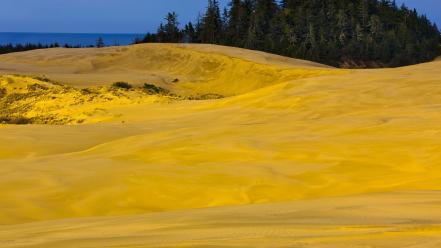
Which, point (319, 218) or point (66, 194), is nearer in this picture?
point (319, 218)

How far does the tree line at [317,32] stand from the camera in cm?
4206

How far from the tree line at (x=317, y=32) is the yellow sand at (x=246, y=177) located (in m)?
31.4

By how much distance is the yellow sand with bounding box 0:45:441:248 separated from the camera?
2.80 meters

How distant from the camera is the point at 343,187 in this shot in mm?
4672

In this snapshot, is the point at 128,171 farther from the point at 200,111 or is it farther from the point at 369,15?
the point at 369,15

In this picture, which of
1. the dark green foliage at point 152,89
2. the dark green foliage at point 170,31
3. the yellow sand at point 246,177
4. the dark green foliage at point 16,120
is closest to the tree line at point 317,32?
the dark green foliage at point 170,31

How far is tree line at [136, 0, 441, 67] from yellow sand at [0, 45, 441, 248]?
31398 millimetres

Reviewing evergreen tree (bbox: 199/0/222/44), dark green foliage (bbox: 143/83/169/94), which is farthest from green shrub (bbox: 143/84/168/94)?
evergreen tree (bbox: 199/0/222/44)

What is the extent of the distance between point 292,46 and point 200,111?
30.9m

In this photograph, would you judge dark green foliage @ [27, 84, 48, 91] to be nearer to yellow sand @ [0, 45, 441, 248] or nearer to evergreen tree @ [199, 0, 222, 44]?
yellow sand @ [0, 45, 441, 248]

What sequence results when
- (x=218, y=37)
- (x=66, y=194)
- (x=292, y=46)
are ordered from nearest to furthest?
(x=66, y=194)
(x=292, y=46)
(x=218, y=37)

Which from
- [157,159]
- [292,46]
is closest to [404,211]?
[157,159]

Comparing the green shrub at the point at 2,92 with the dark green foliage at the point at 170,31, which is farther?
the dark green foliage at the point at 170,31

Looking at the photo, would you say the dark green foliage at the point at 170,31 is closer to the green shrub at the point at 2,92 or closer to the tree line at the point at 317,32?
the tree line at the point at 317,32
